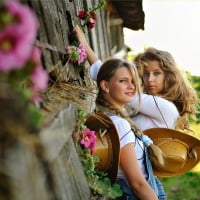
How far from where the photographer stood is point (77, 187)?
2020mm

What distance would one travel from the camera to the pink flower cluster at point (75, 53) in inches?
105

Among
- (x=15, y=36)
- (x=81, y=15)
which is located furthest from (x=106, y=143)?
(x=15, y=36)

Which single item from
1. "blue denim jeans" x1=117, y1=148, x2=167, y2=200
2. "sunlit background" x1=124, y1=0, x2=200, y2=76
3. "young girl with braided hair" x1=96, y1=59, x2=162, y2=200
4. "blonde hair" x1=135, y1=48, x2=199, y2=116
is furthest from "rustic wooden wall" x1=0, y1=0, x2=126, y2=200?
"sunlit background" x1=124, y1=0, x2=200, y2=76

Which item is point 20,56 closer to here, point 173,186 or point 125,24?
point 173,186

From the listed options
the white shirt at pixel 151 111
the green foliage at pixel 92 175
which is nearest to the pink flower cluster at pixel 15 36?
the green foliage at pixel 92 175

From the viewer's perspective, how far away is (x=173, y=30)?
1700cm

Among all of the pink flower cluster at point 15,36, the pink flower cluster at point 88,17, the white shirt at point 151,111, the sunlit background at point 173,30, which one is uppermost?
the pink flower cluster at point 15,36

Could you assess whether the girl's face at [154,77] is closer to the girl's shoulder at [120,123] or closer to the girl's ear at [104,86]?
the girl's ear at [104,86]

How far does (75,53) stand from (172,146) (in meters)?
0.78

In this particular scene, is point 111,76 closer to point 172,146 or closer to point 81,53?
point 81,53

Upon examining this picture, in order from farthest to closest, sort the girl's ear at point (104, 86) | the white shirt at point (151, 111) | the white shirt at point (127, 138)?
the white shirt at point (151, 111) < the girl's ear at point (104, 86) < the white shirt at point (127, 138)

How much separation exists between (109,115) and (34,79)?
1.52 metres

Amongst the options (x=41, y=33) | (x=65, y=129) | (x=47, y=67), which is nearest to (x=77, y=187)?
(x=65, y=129)

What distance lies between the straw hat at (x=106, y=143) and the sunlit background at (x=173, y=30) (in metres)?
11.2
